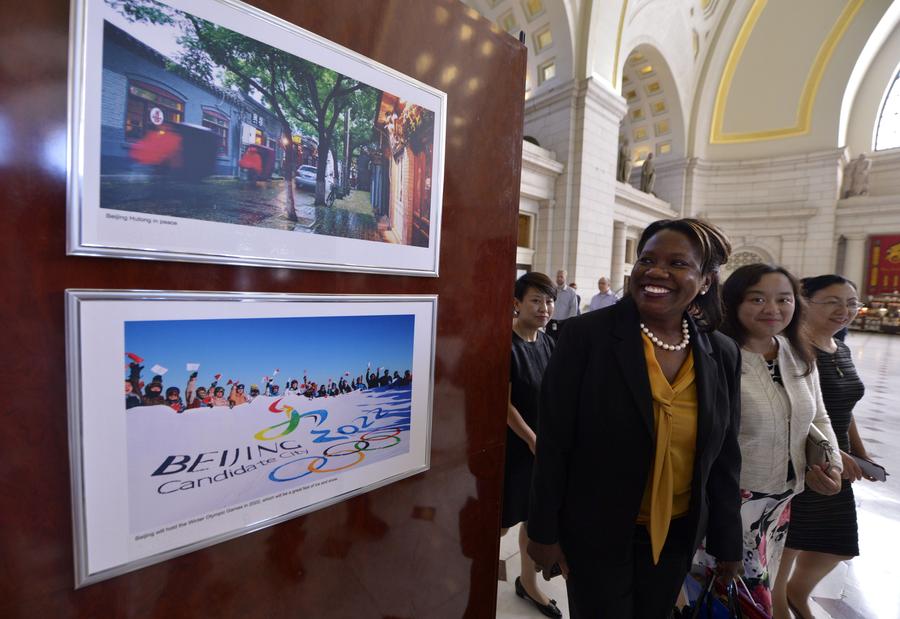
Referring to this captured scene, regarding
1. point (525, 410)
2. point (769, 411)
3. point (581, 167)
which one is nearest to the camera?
point (769, 411)

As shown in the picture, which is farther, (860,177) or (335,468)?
(860,177)

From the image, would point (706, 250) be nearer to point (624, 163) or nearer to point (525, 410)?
point (525, 410)

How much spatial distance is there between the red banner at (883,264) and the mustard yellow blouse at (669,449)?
2232 centimetres

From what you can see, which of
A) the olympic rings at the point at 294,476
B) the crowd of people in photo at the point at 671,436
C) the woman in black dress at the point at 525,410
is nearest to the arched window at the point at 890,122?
the crowd of people in photo at the point at 671,436

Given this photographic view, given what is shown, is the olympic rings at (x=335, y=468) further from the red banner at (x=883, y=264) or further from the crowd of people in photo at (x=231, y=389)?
the red banner at (x=883, y=264)

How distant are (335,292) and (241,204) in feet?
1.08

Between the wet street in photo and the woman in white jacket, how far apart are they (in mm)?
1659

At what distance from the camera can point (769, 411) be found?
1613 millimetres

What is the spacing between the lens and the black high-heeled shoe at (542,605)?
1962 millimetres

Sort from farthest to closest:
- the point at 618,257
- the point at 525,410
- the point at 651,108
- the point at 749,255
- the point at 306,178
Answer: the point at 749,255
the point at 651,108
the point at 618,257
the point at 525,410
the point at 306,178

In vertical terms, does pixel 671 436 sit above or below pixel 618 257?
below

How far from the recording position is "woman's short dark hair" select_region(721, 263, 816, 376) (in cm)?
174

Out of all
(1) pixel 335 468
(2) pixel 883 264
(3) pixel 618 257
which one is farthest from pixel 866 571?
(2) pixel 883 264

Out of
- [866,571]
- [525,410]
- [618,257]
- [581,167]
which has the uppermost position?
[581,167]
